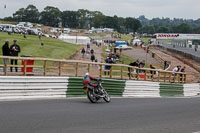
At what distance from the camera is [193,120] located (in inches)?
472

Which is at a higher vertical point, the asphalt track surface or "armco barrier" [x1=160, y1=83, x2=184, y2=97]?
the asphalt track surface

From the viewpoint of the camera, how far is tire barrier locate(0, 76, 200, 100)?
14.3 metres

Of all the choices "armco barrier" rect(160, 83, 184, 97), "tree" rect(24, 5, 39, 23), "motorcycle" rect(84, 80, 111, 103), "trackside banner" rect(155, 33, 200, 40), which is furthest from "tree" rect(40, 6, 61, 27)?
"motorcycle" rect(84, 80, 111, 103)

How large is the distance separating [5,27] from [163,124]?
62.2 metres

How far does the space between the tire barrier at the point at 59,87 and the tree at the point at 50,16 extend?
547ft

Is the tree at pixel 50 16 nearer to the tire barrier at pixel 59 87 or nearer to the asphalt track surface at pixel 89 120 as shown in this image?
the tire barrier at pixel 59 87

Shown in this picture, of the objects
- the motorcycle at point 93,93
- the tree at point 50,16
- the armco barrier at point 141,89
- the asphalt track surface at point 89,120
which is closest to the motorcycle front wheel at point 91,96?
the motorcycle at point 93,93

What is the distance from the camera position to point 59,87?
1598cm

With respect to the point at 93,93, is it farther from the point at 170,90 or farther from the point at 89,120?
the point at 170,90

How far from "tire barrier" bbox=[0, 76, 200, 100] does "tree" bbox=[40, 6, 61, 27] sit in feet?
547

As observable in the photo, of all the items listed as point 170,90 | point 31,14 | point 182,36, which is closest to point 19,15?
point 31,14

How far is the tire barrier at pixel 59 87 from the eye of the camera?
14.3 m

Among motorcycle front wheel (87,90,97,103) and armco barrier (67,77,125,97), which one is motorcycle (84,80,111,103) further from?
armco barrier (67,77,125,97)

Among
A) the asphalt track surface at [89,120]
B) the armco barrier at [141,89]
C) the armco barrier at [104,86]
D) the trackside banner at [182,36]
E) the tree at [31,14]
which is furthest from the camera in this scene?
the tree at [31,14]
